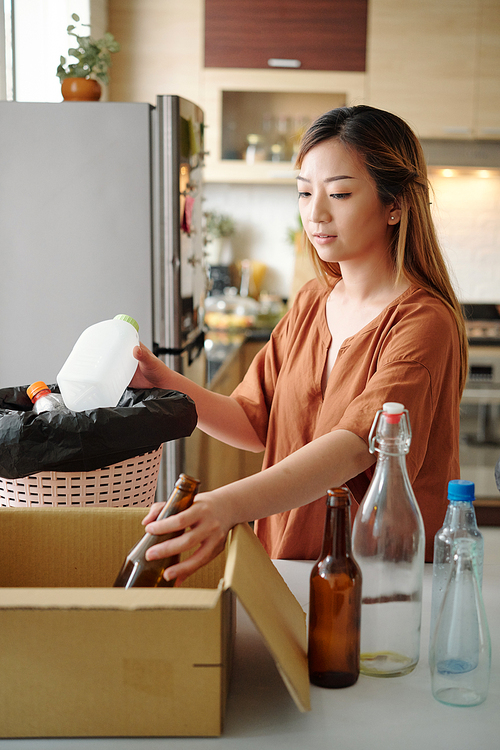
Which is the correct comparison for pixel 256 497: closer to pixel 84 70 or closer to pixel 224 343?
pixel 84 70

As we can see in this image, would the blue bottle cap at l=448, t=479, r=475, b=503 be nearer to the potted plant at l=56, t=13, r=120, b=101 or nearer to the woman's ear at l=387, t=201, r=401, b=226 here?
the woman's ear at l=387, t=201, r=401, b=226

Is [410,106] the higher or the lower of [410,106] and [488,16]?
the lower

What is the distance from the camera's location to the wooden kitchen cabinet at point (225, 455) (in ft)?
8.13

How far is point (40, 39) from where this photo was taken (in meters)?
2.59

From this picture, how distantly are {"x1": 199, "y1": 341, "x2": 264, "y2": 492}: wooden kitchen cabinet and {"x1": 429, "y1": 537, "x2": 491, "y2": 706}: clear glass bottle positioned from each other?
176cm

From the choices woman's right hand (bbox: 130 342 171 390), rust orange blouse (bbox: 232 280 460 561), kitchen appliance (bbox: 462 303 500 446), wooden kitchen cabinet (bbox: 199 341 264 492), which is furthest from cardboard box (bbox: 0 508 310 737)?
kitchen appliance (bbox: 462 303 500 446)

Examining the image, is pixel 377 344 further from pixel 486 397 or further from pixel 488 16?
pixel 488 16

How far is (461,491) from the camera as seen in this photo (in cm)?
57

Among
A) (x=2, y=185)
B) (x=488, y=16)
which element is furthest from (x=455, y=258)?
(x=2, y=185)

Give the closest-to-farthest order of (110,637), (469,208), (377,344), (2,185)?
(110,637), (377,344), (2,185), (469,208)

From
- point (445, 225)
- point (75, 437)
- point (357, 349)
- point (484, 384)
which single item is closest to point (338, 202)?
point (357, 349)

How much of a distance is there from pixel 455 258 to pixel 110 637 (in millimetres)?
3707

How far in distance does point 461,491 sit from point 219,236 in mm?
3581

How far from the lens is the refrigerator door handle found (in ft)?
6.54
